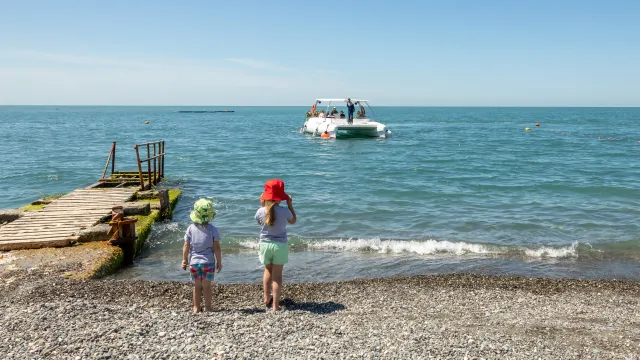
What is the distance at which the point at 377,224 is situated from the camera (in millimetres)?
15070

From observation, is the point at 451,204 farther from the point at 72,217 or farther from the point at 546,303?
the point at 72,217

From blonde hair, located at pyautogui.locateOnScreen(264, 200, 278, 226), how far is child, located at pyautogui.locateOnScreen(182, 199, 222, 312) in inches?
26.6

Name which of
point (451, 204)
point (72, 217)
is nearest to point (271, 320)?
point (72, 217)

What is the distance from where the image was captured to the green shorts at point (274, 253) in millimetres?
7277

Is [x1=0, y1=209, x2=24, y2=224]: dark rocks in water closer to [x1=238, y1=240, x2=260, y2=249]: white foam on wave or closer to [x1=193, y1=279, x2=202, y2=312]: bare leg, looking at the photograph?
[x1=238, y1=240, x2=260, y2=249]: white foam on wave

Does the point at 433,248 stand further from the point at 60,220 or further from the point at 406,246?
the point at 60,220

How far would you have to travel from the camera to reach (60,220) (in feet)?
39.9

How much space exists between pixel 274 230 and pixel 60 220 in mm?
7254

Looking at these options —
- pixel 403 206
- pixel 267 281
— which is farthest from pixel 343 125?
pixel 267 281

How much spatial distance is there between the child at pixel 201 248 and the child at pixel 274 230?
0.65 m

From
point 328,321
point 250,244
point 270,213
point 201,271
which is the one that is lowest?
point 250,244

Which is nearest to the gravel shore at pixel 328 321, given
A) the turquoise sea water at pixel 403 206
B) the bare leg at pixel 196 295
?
the bare leg at pixel 196 295

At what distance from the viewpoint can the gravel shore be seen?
19.1ft

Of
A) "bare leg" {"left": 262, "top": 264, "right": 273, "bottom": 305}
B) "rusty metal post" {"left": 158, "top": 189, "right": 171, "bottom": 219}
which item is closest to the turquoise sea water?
"rusty metal post" {"left": 158, "top": 189, "right": 171, "bottom": 219}
